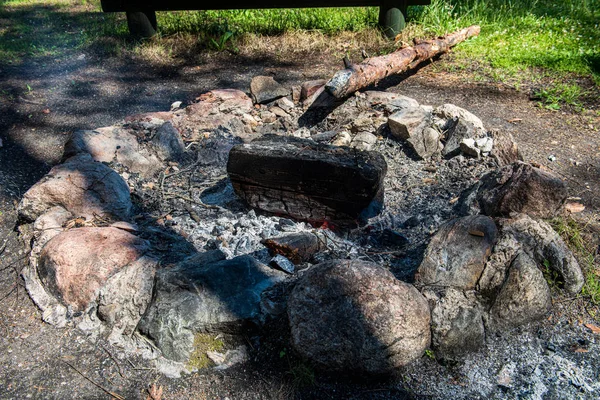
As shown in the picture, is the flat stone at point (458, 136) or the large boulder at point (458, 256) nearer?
the large boulder at point (458, 256)

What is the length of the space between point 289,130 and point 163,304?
2.46 meters

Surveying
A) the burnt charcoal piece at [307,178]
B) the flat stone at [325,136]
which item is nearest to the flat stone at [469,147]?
the burnt charcoal piece at [307,178]

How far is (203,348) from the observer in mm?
2324

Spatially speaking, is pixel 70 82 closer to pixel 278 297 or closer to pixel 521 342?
pixel 278 297

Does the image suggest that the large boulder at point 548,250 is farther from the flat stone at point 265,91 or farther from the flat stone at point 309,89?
the flat stone at point 265,91

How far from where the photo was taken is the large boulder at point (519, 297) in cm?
237

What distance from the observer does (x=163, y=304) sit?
2.40 metres

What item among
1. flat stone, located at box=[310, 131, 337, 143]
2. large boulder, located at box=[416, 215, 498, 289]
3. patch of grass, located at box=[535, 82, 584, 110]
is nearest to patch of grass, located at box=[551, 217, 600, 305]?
large boulder, located at box=[416, 215, 498, 289]

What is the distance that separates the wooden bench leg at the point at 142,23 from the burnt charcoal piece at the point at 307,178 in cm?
453

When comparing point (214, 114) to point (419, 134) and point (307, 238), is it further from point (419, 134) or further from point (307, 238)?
point (307, 238)

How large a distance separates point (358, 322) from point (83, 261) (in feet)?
5.00

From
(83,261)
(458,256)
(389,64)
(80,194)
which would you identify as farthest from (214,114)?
(458,256)

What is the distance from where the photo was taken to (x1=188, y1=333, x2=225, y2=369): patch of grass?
2.29 meters

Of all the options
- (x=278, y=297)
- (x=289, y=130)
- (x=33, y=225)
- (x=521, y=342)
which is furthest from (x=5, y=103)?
(x=521, y=342)
